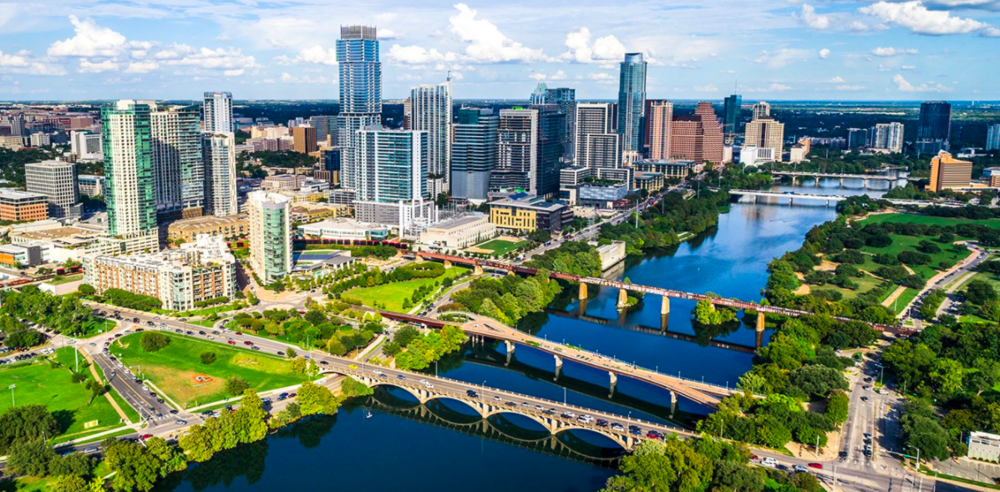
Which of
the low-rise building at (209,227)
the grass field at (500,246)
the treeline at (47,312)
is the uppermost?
the low-rise building at (209,227)

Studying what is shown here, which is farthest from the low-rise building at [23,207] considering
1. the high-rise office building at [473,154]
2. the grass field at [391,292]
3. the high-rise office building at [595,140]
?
the high-rise office building at [595,140]

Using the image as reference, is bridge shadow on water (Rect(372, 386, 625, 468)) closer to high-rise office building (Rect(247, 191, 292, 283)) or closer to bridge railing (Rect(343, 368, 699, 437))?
bridge railing (Rect(343, 368, 699, 437))

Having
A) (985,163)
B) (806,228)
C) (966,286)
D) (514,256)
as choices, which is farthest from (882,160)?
(514,256)

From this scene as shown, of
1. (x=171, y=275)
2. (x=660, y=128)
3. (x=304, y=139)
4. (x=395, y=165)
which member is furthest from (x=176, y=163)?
(x=660, y=128)

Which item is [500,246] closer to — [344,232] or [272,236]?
[344,232]

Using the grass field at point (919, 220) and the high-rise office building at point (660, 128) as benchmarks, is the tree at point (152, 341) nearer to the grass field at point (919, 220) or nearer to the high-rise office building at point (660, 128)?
the grass field at point (919, 220)

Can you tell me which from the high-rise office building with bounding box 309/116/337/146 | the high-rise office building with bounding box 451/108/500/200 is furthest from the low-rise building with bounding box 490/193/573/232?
the high-rise office building with bounding box 309/116/337/146

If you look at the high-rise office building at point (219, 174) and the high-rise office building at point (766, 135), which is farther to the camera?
the high-rise office building at point (766, 135)
